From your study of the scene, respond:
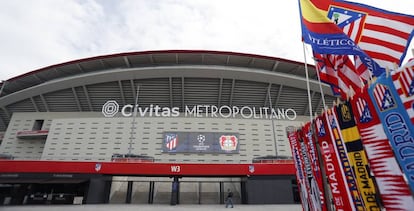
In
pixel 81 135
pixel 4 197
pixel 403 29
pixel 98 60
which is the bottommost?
pixel 4 197

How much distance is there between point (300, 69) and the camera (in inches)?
1052

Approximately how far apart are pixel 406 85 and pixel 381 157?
1209 millimetres

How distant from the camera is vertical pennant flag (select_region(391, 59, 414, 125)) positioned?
3113 mm

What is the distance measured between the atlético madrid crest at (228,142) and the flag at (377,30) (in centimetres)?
1986

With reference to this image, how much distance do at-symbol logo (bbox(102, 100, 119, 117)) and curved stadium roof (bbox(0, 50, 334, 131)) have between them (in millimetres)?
556

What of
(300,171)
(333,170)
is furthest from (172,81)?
(333,170)

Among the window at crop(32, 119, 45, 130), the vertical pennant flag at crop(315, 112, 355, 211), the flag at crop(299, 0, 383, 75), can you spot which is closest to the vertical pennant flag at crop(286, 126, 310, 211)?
the vertical pennant flag at crop(315, 112, 355, 211)

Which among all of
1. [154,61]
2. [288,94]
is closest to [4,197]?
[154,61]

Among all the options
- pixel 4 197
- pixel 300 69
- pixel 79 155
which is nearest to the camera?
pixel 4 197

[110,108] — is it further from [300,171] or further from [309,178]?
[309,178]

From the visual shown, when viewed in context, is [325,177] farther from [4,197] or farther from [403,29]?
[4,197]

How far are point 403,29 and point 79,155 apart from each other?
29.0m

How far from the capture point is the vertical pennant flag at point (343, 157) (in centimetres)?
417

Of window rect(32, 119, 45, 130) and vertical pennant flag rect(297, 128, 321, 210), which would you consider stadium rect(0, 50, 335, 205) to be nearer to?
window rect(32, 119, 45, 130)
